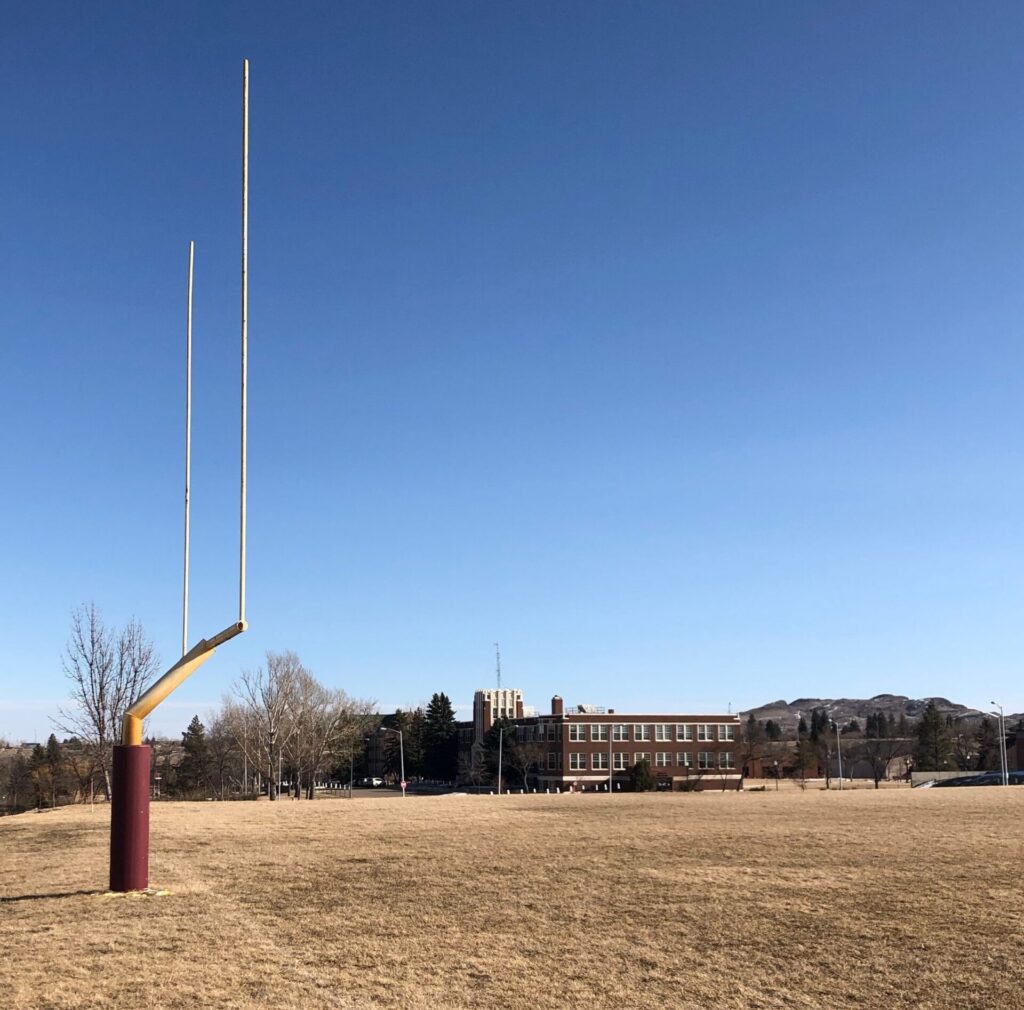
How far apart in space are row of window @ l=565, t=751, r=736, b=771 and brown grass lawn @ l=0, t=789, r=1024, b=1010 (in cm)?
9545

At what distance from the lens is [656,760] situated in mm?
123625

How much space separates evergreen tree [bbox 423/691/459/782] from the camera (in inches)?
5930

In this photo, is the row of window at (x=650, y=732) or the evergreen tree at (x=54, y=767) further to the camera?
the row of window at (x=650, y=732)

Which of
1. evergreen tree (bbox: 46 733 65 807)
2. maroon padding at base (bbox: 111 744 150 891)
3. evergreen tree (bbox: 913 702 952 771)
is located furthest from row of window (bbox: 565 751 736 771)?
maroon padding at base (bbox: 111 744 150 891)

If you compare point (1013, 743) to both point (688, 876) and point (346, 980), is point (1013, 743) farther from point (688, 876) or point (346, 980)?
point (346, 980)

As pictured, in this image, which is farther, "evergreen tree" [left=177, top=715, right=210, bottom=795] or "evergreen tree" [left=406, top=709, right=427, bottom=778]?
"evergreen tree" [left=406, top=709, right=427, bottom=778]

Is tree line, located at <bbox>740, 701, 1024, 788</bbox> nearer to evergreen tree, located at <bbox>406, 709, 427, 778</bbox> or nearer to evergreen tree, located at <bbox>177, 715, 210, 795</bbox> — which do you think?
evergreen tree, located at <bbox>406, 709, 427, 778</bbox>

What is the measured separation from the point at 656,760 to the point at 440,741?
126 feet

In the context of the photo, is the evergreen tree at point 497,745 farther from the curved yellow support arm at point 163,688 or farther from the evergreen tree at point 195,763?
the curved yellow support arm at point 163,688

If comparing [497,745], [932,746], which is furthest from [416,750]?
[932,746]

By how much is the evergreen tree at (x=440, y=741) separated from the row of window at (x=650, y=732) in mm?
31491

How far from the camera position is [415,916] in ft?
52.8

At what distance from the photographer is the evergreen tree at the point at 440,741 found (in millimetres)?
150625

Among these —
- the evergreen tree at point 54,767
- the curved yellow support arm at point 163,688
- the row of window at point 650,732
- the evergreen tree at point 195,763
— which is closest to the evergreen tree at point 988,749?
the row of window at point 650,732
